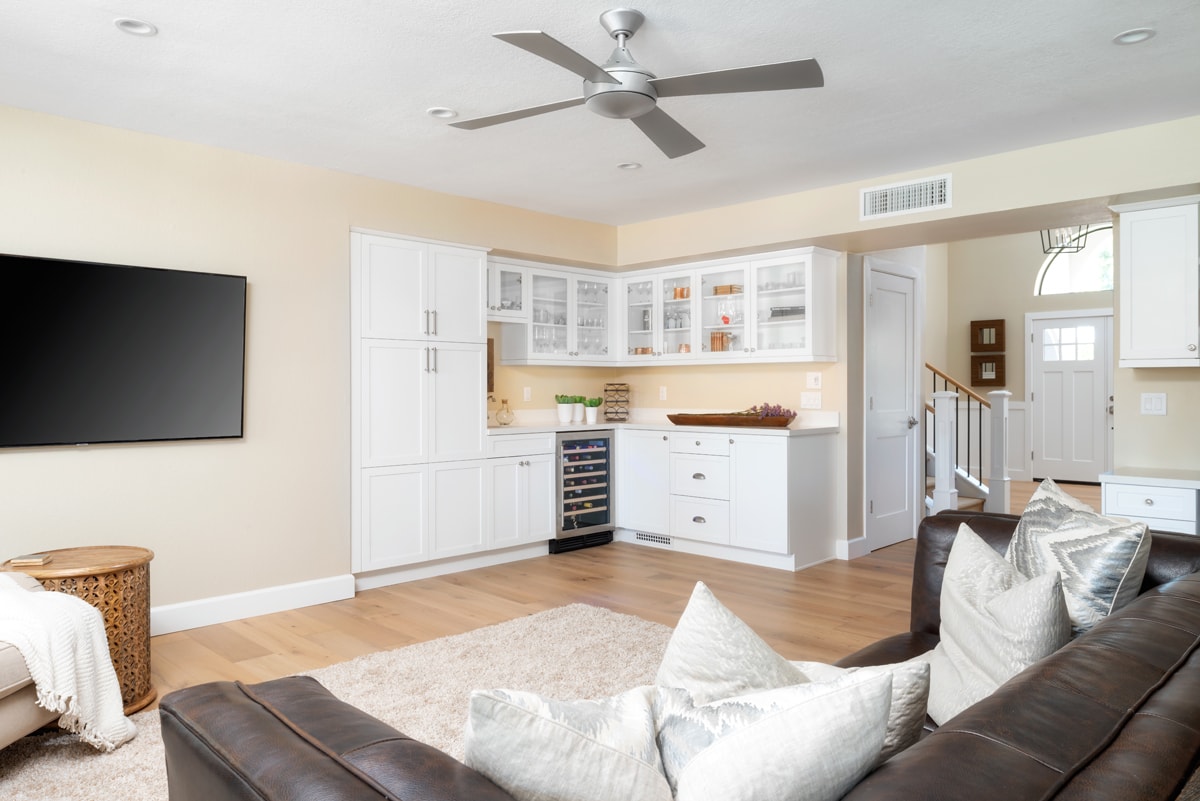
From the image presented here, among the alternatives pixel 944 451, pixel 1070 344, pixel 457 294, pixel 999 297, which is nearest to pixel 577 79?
pixel 457 294

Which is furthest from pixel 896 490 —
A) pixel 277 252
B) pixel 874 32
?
pixel 277 252

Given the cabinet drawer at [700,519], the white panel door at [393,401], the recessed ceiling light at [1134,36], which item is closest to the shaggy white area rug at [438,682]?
the white panel door at [393,401]

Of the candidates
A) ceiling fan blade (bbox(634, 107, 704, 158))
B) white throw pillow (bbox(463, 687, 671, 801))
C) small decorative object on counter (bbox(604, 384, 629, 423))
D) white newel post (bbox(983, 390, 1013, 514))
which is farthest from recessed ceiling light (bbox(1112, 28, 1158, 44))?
white newel post (bbox(983, 390, 1013, 514))

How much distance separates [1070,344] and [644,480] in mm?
6262

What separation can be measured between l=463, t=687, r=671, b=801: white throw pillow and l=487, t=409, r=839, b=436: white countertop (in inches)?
175

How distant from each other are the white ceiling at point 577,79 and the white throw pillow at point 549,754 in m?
2.40

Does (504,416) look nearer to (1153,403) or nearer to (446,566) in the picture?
(446,566)

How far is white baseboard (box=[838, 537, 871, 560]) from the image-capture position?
5609 mm

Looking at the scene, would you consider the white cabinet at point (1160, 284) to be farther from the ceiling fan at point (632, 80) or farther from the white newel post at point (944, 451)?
the white newel post at point (944, 451)

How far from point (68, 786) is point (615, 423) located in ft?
14.7

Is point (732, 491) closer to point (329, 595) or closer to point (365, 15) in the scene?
point (329, 595)

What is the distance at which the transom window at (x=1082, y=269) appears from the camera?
917 cm

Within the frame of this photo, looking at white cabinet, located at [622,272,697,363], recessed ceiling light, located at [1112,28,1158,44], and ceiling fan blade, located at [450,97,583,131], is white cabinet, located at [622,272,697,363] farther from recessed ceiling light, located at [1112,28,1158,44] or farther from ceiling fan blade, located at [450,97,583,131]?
recessed ceiling light, located at [1112,28,1158,44]

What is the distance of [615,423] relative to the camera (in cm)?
643
